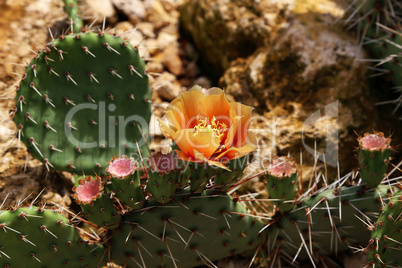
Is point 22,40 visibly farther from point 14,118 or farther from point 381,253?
point 381,253

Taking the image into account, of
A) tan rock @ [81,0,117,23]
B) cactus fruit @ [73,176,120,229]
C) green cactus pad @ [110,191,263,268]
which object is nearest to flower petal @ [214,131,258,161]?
green cactus pad @ [110,191,263,268]

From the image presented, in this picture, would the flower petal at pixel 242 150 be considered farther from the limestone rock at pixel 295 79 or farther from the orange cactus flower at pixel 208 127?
the limestone rock at pixel 295 79

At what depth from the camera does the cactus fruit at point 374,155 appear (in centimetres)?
167

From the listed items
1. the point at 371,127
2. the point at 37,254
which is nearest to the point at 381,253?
the point at 371,127

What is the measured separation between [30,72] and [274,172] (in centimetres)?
102

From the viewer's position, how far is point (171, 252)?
1.72 m

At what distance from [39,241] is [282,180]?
89 centimetres

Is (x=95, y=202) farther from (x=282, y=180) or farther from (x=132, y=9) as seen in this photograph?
(x=132, y=9)

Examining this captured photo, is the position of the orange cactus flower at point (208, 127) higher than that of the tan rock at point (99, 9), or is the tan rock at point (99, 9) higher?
the orange cactus flower at point (208, 127)

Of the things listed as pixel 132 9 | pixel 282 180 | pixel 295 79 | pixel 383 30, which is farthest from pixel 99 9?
pixel 282 180

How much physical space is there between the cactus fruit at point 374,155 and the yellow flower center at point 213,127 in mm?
586

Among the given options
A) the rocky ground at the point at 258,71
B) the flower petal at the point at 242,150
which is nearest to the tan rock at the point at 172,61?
the rocky ground at the point at 258,71

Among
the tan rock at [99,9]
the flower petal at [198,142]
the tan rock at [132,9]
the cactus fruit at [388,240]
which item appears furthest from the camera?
the tan rock at [132,9]

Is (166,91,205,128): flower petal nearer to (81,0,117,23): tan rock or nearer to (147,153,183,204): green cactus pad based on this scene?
(147,153,183,204): green cactus pad
